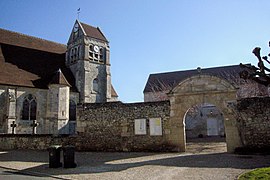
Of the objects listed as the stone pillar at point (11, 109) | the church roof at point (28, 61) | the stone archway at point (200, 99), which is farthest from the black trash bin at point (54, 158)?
the church roof at point (28, 61)

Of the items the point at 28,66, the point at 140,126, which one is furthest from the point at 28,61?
the point at 140,126

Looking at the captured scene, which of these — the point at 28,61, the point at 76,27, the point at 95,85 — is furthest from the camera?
the point at 76,27

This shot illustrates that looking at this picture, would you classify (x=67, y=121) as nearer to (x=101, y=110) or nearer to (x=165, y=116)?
(x=101, y=110)

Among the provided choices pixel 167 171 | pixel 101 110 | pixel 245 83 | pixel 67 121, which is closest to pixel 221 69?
pixel 245 83

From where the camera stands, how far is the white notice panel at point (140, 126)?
12520mm

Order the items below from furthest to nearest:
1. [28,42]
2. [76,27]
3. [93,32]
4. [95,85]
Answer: [93,32] → [76,27] → [28,42] → [95,85]

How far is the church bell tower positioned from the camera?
25.9m

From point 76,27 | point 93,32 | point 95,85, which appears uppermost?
point 76,27

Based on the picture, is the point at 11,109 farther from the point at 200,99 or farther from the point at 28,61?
the point at 200,99

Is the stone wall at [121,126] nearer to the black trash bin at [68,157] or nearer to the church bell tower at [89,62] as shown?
the black trash bin at [68,157]

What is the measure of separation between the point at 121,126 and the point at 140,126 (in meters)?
1.12

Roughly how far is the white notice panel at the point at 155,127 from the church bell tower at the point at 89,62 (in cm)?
1414

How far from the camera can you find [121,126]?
42.6 feet

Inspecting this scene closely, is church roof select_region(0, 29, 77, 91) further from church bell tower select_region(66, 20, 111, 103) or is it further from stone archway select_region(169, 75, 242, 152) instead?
stone archway select_region(169, 75, 242, 152)
